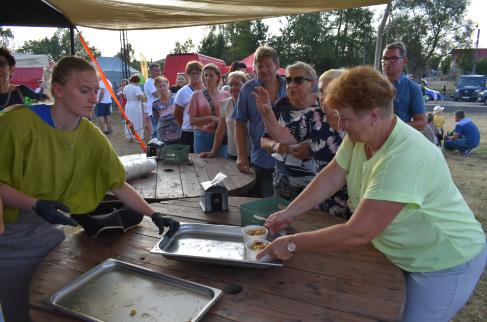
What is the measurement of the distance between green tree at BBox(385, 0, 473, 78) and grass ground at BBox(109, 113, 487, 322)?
28.7 meters

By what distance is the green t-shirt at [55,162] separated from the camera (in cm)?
159

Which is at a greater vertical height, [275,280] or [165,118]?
[165,118]

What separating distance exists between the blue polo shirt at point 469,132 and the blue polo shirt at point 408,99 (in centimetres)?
537

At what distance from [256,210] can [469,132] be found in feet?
28.0

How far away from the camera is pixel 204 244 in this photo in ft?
5.98

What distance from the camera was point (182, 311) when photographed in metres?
1.25

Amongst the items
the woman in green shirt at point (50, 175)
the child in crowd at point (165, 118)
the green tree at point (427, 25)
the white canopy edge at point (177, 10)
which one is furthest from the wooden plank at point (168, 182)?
the green tree at point (427, 25)

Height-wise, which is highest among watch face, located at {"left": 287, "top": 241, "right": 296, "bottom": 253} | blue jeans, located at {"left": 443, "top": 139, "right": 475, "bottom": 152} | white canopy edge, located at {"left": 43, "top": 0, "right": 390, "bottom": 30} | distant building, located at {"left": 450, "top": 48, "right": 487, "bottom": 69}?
distant building, located at {"left": 450, "top": 48, "right": 487, "bottom": 69}

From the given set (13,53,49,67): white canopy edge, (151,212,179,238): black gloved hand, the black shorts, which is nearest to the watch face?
(151,212,179,238): black gloved hand

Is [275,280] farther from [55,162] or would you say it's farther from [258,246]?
[55,162]

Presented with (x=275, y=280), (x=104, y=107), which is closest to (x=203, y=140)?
(x=275, y=280)

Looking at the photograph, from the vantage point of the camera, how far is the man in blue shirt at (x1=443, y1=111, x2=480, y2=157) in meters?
8.54

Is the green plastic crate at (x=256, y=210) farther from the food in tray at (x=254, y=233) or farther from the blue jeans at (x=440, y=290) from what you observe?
the blue jeans at (x=440, y=290)

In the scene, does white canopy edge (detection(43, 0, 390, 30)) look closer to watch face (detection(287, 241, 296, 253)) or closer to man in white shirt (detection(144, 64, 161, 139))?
watch face (detection(287, 241, 296, 253))
